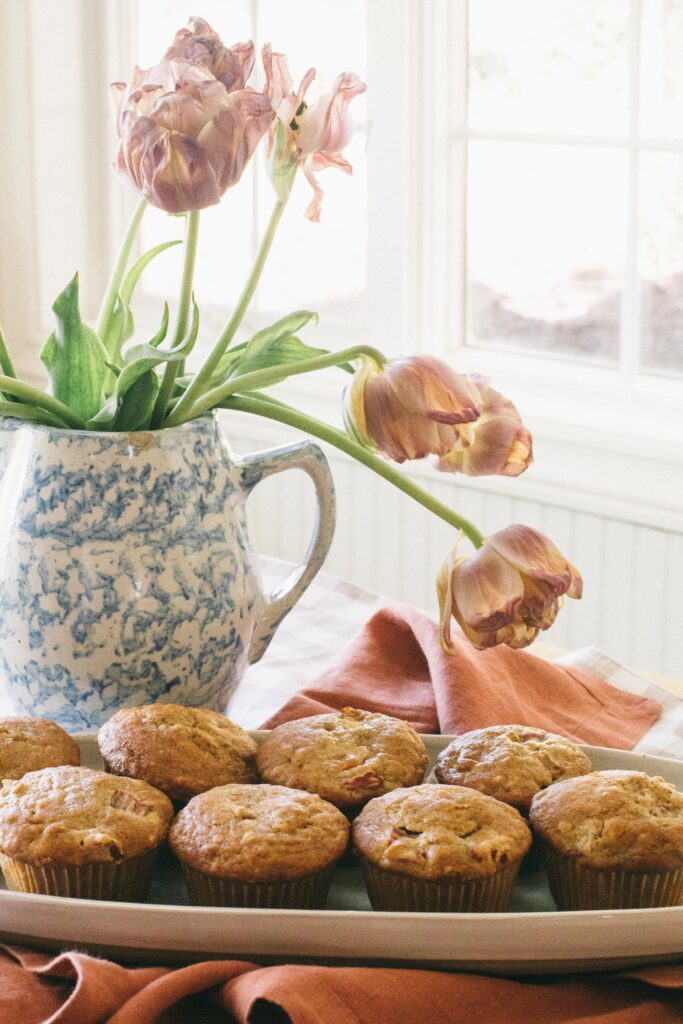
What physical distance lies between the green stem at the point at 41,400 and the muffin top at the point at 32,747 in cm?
23

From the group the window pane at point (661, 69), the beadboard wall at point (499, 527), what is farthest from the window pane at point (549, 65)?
the beadboard wall at point (499, 527)

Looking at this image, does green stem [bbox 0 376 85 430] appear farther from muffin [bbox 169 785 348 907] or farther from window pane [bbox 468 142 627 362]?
window pane [bbox 468 142 627 362]

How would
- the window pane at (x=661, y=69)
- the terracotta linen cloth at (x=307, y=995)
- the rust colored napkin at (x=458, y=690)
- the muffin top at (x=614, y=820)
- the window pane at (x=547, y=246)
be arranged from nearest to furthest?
the terracotta linen cloth at (x=307, y=995) < the muffin top at (x=614, y=820) < the rust colored napkin at (x=458, y=690) < the window pane at (x=661, y=69) < the window pane at (x=547, y=246)

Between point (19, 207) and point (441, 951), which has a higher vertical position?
point (19, 207)

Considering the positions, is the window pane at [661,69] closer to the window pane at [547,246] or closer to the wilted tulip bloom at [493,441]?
the window pane at [547,246]

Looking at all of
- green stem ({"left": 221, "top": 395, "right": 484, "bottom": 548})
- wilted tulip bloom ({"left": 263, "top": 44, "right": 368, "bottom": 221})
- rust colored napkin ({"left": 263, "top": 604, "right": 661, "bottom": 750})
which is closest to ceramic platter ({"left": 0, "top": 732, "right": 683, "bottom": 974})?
green stem ({"left": 221, "top": 395, "right": 484, "bottom": 548})

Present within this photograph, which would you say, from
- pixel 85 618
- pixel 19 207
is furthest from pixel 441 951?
pixel 19 207

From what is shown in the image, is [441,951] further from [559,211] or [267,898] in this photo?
[559,211]

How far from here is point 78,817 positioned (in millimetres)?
808

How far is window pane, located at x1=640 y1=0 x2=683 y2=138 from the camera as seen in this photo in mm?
2102

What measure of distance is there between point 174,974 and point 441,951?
0.47 ft

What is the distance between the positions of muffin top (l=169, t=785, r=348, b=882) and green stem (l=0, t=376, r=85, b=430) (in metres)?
0.32

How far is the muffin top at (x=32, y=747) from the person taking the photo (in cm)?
89

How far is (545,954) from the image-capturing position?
28.6 inches
